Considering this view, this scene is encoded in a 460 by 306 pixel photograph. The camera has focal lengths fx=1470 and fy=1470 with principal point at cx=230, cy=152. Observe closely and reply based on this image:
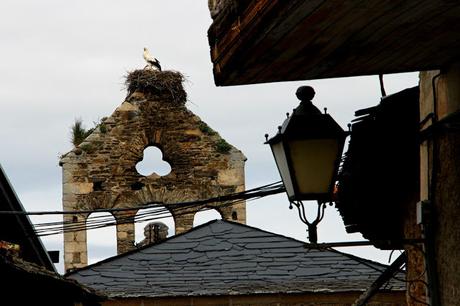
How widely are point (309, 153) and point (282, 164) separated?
0.42ft

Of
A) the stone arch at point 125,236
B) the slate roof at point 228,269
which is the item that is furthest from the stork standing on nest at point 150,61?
the slate roof at point 228,269

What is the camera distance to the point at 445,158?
5414 millimetres

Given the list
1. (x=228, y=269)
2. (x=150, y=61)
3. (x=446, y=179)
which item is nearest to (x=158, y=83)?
(x=150, y=61)

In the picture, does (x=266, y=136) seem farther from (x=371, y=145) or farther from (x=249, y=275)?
(x=249, y=275)

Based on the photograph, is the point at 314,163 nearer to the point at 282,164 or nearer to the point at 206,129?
the point at 282,164

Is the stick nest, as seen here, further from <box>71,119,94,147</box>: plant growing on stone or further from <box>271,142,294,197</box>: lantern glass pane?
<box>271,142,294,197</box>: lantern glass pane

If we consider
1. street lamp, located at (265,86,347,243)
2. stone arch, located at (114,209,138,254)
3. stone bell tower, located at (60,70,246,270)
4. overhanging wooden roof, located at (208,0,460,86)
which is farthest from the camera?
stone bell tower, located at (60,70,246,270)

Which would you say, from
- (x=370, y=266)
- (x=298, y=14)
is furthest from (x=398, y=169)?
(x=370, y=266)

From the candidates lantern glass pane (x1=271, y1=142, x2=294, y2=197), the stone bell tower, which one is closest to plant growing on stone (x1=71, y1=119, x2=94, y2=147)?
the stone bell tower

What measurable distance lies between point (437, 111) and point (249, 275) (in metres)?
10.0

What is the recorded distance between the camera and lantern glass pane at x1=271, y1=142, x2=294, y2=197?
614 centimetres

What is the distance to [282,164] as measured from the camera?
20.3ft

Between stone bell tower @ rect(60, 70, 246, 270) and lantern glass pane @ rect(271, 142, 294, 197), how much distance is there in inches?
692

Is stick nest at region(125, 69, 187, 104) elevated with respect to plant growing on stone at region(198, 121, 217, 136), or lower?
elevated
